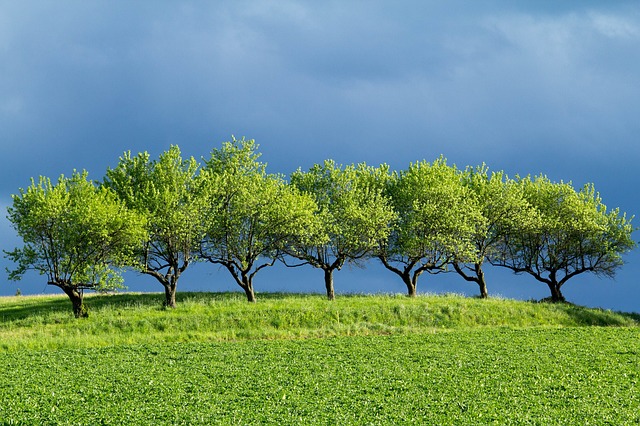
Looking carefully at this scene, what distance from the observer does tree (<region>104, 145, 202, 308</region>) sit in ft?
185

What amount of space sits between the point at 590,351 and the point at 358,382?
55.3 ft

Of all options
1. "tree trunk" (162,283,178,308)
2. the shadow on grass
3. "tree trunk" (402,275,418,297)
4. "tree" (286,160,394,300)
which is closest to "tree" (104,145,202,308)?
"tree trunk" (162,283,178,308)

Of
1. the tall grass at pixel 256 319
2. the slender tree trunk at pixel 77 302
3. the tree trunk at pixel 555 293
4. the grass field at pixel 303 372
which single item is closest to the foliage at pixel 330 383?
the grass field at pixel 303 372

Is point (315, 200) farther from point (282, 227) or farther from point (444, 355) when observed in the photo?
point (444, 355)

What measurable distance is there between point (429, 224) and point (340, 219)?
10.1 metres

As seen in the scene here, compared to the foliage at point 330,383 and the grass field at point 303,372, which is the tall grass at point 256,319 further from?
the foliage at point 330,383

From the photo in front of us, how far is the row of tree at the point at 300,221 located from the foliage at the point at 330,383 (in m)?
18.9

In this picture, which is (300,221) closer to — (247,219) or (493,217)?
(247,219)

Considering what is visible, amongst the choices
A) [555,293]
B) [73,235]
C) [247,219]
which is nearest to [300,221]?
[247,219]

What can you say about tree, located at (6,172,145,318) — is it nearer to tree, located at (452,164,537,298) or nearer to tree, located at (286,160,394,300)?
tree, located at (286,160,394,300)

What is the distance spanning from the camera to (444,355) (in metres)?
33.2

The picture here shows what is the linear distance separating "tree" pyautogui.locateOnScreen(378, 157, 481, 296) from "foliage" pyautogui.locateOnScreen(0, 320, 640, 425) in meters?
27.7

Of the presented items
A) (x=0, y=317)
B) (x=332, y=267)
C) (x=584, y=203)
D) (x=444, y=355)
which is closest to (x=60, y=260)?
(x=0, y=317)

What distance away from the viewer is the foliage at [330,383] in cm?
2266
